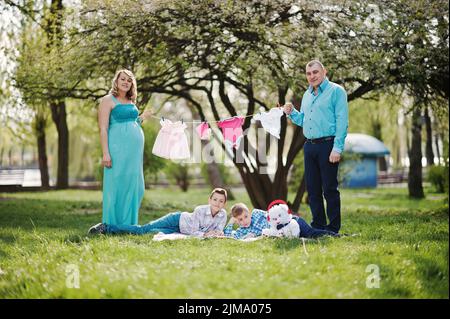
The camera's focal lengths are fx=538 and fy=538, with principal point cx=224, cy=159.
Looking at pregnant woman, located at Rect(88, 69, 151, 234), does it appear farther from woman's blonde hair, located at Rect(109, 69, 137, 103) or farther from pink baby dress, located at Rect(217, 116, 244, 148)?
pink baby dress, located at Rect(217, 116, 244, 148)

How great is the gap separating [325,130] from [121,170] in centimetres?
249

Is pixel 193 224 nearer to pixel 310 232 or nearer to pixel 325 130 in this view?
pixel 310 232

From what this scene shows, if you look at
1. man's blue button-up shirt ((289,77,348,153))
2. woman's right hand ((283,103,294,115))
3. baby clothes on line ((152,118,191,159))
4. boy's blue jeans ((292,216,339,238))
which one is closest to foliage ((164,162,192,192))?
baby clothes on line ((152,118,191,159))

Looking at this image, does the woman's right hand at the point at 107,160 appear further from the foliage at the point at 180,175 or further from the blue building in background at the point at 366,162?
the blue building in background at the point at 366,162

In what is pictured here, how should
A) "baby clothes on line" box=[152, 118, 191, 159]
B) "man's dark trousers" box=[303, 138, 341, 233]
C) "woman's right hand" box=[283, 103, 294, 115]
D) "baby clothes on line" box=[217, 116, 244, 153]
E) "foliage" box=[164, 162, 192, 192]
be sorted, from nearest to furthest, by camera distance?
"man's dark trousers" box=[303, 138, 341, 233]
"woman's right hand" box=[283, 103, 294, 115]
"baby clothes on line" box=[152, 118, 191, 159]
"baby clothes on line" box=[217, 116, 244, 153]
"foliage" box=[164, 162, 192, 192]

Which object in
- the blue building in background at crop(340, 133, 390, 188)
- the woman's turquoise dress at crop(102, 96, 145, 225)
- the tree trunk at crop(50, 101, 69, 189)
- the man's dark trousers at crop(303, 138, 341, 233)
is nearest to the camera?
the man's dark trousers at crop(303, 138, 341, 233)

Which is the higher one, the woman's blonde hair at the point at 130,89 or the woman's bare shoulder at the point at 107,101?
the woman's blonde hair at the point at 130,89

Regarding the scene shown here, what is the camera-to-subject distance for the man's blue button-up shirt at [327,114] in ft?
19.5

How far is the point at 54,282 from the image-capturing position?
4.17 metres

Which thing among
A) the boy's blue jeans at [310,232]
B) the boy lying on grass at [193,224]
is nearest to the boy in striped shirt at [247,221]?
the boy lying on grass at [193,224]

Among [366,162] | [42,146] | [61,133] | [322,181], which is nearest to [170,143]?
[322,181]

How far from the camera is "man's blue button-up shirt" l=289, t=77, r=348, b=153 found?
5.95 metres

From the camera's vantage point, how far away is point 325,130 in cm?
608
